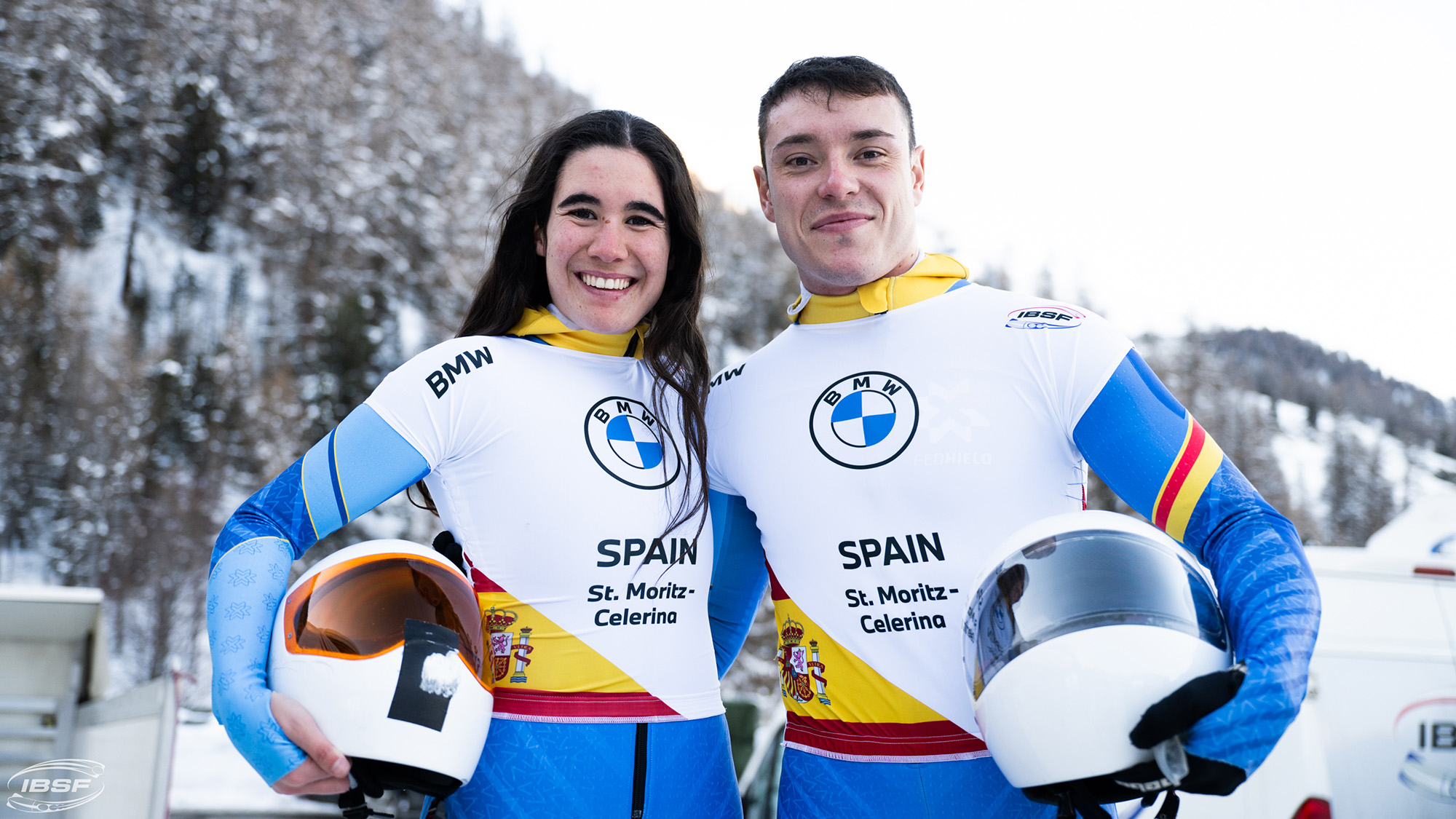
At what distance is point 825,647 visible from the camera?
9.34 feet

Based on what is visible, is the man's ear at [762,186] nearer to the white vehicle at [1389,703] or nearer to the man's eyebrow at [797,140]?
the man's eyebrow at [797,140]

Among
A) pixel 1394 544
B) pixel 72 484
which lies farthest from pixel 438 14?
pixel 1394 544

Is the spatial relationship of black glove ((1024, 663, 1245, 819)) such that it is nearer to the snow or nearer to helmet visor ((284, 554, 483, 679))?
helmet visor ((284, 554, 483, 679))

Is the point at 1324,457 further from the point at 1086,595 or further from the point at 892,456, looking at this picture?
the point at 1086,595

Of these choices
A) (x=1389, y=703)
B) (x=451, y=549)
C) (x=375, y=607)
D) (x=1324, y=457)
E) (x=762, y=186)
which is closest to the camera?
(x=375, y=607)

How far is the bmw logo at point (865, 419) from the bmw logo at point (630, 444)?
1.52 ft

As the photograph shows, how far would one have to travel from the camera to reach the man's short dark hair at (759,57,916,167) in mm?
3014

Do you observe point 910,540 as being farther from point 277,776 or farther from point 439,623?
point 277,776

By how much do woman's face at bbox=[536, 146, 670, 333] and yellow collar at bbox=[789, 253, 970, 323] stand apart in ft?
1.76

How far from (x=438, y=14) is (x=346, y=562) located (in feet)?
401

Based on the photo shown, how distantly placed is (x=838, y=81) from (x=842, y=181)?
33cm

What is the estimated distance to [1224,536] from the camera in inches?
88.5

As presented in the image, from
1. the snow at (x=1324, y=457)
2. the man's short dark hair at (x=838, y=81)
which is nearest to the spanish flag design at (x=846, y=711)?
the man's short dark hair at (x=838, y=81)

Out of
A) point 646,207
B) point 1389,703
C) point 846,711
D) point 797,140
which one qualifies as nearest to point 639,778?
point 846,711
